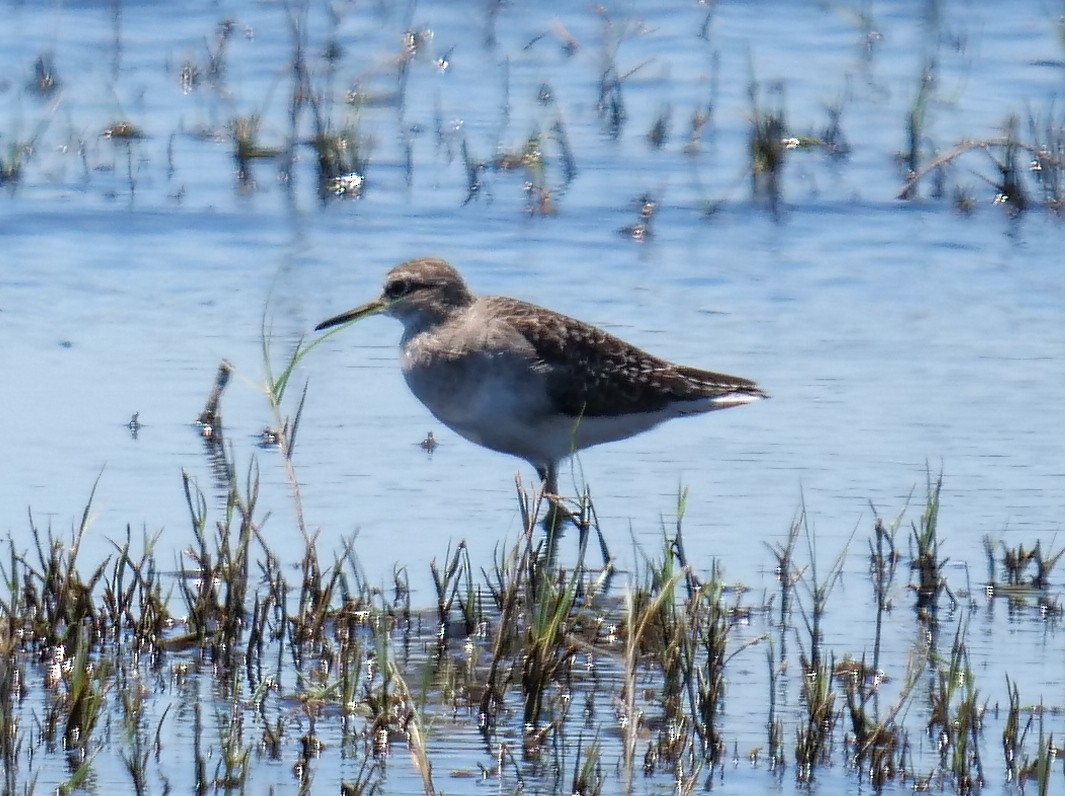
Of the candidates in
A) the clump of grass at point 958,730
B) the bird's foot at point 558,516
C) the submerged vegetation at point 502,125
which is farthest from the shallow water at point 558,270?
the clump of grass at point 958,730

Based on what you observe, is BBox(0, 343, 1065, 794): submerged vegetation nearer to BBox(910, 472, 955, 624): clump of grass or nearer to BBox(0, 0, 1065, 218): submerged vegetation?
BBox(910, 472, 955, 624): clump of grass

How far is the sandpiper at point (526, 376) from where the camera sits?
812 centimetres

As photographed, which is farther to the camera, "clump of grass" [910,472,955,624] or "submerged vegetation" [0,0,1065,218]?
"submerged vegetation" [0,0,1065,218]

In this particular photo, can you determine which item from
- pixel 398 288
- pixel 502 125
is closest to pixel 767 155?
pixel 502 125

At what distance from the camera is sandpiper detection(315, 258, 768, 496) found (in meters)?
8.12

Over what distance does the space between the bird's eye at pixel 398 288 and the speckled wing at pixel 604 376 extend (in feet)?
1.13

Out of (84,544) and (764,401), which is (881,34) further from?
(84,544)

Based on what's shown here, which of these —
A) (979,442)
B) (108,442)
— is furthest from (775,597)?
(108,442)

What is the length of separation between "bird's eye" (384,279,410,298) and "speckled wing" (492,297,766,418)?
34 centimetres

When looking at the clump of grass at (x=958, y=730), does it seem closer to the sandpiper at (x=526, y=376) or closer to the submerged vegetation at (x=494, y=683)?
the submerged vegetation at (x=494, y=683)

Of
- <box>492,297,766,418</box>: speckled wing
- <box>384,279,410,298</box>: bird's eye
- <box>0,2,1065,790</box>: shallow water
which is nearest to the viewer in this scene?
<box>0,2,1065,790</box>: shallow water

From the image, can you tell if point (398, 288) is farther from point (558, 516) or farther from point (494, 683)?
point (494, 683)

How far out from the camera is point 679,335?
33.0ft

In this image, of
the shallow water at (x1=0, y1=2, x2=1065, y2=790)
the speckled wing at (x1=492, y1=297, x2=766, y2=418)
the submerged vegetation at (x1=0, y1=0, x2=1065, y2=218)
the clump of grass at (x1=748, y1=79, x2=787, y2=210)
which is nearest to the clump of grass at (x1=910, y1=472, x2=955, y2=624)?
the shallow water at (x1=0, y1=2, x2=1065, y2=790)
